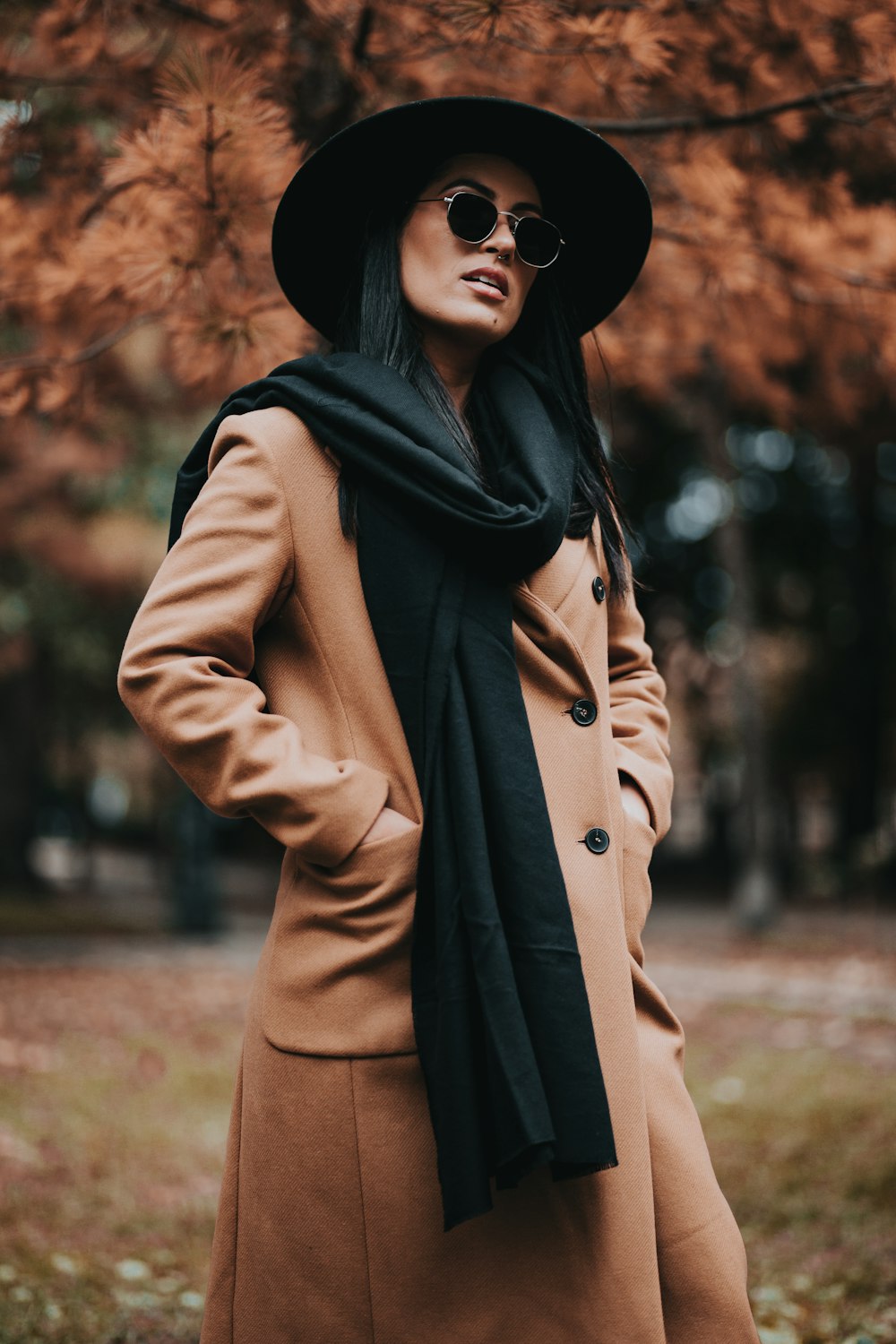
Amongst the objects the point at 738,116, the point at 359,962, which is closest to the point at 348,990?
the point at 359,962

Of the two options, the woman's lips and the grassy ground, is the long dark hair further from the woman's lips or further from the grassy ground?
the grassy ground

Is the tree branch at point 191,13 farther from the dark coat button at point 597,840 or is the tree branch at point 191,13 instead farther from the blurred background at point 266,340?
the dark coat button at point 597,840

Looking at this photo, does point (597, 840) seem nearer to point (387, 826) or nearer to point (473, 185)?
point (387, 826)

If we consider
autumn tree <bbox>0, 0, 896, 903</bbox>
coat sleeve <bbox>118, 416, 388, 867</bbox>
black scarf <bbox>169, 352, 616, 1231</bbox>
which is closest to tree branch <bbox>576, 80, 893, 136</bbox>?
autumn tree <bbox>0, 0, 896, 903</bbox>

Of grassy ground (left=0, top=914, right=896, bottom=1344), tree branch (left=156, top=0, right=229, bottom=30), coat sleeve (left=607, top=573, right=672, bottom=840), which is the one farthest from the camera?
grassy ground (left=0, top=914, right=896, bottom=1344)

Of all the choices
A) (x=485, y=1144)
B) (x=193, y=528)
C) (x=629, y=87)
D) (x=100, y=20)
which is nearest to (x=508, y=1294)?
(x=485, y=1144)

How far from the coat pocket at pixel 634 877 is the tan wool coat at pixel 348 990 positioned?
0.26ft

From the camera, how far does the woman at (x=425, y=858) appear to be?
6.03ft

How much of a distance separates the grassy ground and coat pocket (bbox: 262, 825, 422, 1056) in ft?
6.63

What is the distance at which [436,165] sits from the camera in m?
2.23

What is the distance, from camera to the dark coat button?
2035 mm

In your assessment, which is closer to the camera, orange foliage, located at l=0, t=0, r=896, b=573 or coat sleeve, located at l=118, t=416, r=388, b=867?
coat sleeve, located at l=118, t=416, r=388, b=867

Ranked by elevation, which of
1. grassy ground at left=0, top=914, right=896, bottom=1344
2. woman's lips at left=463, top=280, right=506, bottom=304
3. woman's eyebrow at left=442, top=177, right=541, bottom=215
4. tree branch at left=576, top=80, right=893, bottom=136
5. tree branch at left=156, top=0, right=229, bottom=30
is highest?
tree branch at left=156, top=0, right=229, bottom=30

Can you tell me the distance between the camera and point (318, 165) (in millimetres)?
2254
